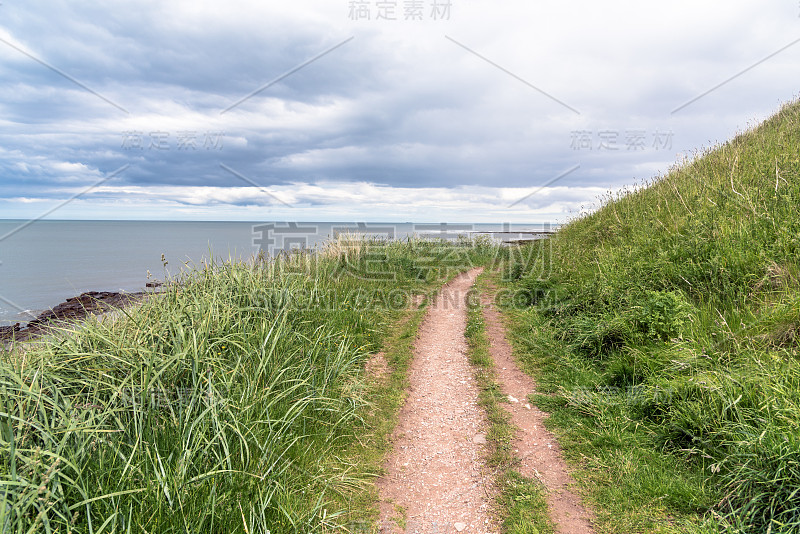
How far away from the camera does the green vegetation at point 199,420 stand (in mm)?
2432

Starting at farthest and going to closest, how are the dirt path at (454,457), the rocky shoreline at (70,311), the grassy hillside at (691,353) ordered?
the rocky shoreline at (70,311)
the dirt path at (454,457)
the grassy hillside at (691,353)

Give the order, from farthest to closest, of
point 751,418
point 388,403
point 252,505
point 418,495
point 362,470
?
point 388,403, point 362,470, point 418,495, point 751,418, point 252,505

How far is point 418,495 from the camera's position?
11.5ft

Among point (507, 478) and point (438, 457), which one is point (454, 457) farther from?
point (507, 478)

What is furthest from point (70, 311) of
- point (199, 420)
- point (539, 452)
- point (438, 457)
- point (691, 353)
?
point (691, 353)

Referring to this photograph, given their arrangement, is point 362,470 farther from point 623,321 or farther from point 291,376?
point 623,321

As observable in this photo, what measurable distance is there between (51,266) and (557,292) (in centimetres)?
3090

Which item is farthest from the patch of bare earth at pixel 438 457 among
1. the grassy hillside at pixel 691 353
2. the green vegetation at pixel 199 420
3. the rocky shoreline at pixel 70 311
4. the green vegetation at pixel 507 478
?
the rocky shoreline at pixel 70 311

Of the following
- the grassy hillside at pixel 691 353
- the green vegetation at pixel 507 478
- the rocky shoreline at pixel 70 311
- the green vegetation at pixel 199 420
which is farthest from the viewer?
the rocky shoreline at pixel 70 311

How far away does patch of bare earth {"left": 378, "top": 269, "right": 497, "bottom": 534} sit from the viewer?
3.23 m

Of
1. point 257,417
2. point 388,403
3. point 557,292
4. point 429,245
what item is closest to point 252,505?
point 257,417

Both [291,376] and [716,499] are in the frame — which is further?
[291,376]

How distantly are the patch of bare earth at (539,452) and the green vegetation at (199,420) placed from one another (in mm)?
1606

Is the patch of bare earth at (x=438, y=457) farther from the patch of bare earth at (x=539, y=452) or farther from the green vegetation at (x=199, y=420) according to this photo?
the patch of bare earth at (x=539, y=452)
